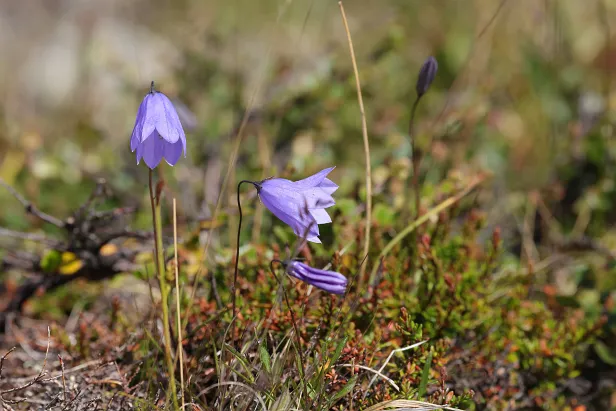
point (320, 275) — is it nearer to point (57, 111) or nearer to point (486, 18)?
point (486, 18)

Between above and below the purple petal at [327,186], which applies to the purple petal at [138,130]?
above

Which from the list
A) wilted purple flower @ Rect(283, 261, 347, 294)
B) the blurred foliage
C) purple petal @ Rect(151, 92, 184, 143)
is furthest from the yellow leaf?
wilted purple flower @ Rect(283, 261, 347, 294)

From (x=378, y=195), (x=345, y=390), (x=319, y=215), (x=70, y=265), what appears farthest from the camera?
(x=378, y=195)

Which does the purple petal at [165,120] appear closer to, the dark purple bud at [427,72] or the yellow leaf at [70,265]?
the dark purple bud at [427,72]

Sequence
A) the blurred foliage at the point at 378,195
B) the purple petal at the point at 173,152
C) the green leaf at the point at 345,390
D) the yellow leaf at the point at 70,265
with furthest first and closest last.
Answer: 1. the yellow leaf at the point at 70,265
2. the blurred foliage at the point at 378,195
3. the purple petal at the point at 173,152
4. the green leaf at the point at 345,390

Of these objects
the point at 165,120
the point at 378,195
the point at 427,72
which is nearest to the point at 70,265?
the point at 165,120

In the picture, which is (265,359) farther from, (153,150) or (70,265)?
(70,265)

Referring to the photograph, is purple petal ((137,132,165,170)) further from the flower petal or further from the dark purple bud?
the dark purple bud

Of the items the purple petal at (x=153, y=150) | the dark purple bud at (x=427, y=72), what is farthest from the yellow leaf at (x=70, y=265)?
the dark purple bud at (x=427, y=72)
